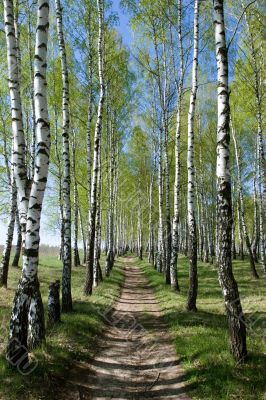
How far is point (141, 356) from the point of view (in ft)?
26.8

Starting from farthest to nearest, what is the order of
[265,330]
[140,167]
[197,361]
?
[140,167], [265,330], [197,361]

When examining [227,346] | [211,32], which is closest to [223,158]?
[227,346]

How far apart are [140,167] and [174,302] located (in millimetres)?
23536

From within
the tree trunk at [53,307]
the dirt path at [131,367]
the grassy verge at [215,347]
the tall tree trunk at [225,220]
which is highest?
the tall tree trunk at [225,220]

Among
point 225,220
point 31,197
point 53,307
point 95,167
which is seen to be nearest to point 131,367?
point 53,307

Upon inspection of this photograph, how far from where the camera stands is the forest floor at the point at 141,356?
580 centimetres

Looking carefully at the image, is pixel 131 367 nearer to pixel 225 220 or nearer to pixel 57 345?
pixel 57 345

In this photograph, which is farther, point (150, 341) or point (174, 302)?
point (174, 302)

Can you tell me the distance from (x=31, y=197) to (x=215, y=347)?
4813 mm

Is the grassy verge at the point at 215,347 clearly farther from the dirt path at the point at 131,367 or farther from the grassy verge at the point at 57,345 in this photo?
the grassy verge at the point at 57,345

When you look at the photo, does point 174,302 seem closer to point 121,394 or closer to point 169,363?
point 169,363

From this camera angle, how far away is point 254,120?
952 inches

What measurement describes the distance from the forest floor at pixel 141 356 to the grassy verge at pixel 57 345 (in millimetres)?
15

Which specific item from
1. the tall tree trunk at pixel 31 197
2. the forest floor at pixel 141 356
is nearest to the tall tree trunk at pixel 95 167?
the forest floor at pixel 141 356
